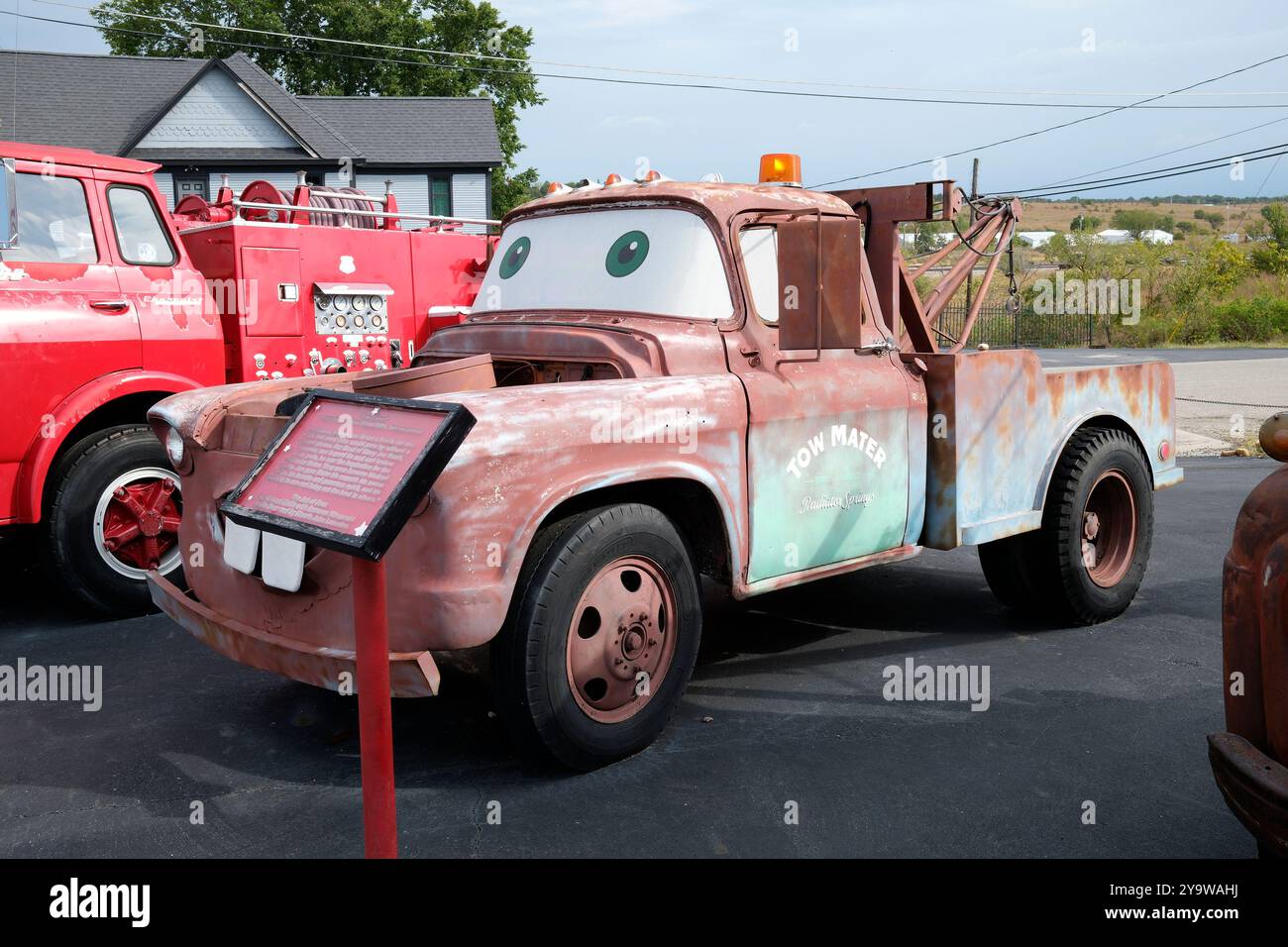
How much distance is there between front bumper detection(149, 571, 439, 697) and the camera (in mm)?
3350

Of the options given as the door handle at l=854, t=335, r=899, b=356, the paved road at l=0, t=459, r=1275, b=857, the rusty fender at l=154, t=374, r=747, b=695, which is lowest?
the paved road at l=0, t=459, r=1275, b=857

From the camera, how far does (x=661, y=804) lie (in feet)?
12.0

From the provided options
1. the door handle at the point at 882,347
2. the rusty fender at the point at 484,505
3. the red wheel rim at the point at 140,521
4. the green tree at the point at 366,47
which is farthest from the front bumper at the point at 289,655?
the green tree at the point at 366,47

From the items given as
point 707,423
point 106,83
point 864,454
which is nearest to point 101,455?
point 707,423

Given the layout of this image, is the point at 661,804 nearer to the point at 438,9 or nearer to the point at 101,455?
the point at 101,455

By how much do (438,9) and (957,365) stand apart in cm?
4318

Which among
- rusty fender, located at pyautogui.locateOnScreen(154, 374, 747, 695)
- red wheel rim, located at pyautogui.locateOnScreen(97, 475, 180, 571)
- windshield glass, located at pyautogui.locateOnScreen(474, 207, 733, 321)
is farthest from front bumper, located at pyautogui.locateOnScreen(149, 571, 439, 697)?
red wheel rim, located at pyautogui.locateOnScreen(97, 475, 180, 571)

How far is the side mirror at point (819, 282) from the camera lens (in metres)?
4.13

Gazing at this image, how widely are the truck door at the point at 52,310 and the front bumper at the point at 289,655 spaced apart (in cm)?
195

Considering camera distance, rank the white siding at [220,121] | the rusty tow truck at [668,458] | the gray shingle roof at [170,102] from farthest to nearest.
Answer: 1. the white siding at [220,121]
2. the gray shingle roof at [170,102]
3. the rusty tow truck at [668,458]

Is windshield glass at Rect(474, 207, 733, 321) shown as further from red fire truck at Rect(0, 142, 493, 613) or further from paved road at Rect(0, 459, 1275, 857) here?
red fire truck at Rect(0, 142, 493, 613)

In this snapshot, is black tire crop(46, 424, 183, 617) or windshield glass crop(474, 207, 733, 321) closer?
windshield glass crop(474, 207, 733, 321)

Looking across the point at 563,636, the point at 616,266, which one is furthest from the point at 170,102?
the point at 563,636

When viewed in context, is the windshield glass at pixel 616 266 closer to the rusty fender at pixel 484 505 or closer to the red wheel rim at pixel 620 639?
the rusty fender at pixel 484 505
